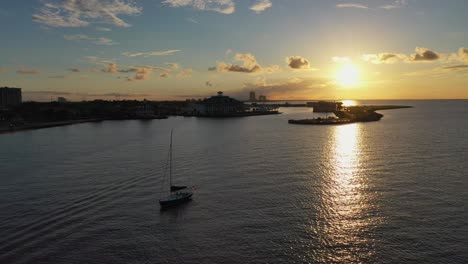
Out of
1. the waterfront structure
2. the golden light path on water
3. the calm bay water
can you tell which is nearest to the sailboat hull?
the calm bay water

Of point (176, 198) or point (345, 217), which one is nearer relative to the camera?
point (345, 217)

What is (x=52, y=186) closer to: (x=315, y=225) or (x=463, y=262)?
(x=315, y=225)

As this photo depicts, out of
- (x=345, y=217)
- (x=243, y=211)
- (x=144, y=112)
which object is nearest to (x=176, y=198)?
(x=243, y=211)

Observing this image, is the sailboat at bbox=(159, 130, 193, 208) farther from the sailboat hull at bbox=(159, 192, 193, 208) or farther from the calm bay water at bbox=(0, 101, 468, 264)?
the calm bay water at bbox=(0, 101, 468, 264)

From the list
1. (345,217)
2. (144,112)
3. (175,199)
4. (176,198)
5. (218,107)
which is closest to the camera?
(345,217)

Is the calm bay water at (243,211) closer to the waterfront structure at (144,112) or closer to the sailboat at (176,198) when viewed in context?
the sailboat at (176,198)

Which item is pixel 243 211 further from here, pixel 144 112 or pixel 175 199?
pixel 144 112
